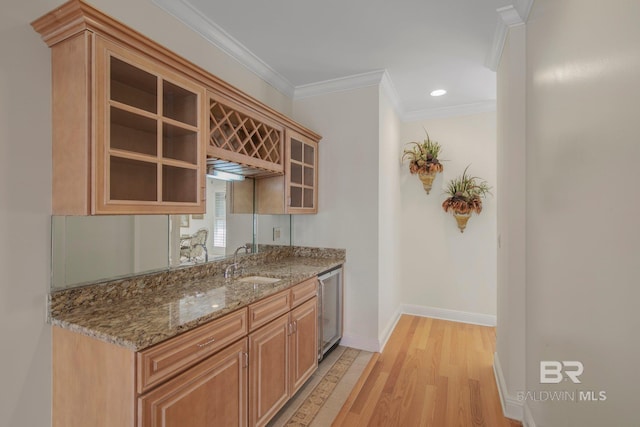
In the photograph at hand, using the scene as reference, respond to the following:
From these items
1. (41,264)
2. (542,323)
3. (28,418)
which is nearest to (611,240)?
Result: (542,323)

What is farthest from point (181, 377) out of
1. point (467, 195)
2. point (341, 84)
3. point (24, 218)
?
point (467, 195)

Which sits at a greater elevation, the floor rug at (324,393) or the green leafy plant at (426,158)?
the green leafy plant at (426,158)

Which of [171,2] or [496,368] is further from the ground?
[171,2]

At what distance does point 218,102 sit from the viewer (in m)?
1.84

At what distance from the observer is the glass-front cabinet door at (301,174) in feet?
8.73

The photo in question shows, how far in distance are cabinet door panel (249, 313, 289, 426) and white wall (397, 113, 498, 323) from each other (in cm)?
250

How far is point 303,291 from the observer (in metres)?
2.24

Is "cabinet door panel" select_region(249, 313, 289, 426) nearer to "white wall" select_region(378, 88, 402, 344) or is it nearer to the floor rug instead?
the floor rug

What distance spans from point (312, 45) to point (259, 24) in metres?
0.46

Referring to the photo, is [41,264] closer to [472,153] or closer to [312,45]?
[312,45]

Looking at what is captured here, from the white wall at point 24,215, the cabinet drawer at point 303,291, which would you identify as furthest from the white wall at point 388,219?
the white wall at point 24,215

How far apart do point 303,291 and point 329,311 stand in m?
0.69

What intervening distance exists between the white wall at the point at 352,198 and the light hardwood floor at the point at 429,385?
385mm
